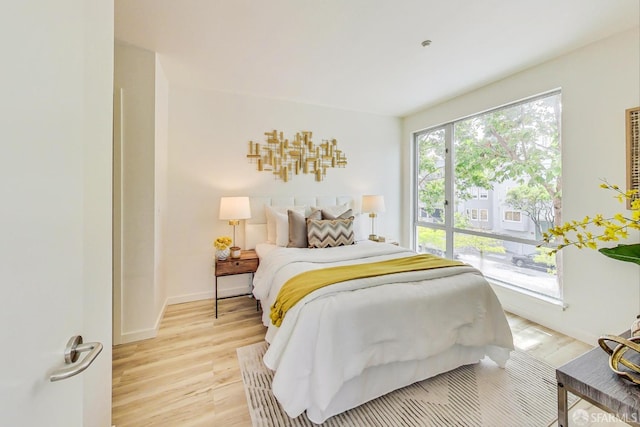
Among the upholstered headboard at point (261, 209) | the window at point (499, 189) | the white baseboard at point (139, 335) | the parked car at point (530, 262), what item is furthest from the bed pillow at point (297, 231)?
the parked car at point (530, 262)

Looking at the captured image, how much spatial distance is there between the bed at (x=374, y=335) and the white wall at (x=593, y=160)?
42.8 inches

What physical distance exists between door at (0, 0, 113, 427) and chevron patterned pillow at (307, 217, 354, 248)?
7.65 feet

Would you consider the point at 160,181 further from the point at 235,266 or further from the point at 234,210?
the point at 235,266

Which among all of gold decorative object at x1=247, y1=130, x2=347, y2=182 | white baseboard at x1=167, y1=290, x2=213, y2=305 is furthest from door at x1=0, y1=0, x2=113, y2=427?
gold decorative object at x1=247, y1=130, x2=347, y2=182

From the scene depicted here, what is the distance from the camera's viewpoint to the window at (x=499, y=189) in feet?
8.95

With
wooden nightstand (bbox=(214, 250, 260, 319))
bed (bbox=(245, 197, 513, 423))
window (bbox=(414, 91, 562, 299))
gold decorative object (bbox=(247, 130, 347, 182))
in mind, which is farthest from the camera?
gold decorative object (bbox=(247, 130, 347, 182))

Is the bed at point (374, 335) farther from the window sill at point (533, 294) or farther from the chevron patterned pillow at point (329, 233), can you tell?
the window sill at point (533, 294)

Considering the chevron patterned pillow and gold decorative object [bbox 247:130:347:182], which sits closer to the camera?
the chevron patterned pillow

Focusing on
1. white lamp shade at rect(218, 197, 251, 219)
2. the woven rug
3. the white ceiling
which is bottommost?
the woven rug

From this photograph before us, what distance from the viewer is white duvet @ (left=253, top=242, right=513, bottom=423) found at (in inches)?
56.8

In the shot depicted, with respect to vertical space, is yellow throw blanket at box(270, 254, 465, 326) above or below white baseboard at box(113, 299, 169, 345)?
above

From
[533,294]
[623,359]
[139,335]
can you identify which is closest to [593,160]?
[533,294]

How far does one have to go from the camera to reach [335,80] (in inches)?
118

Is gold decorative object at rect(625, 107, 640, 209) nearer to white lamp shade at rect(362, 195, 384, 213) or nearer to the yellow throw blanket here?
the yellow throw blanket
